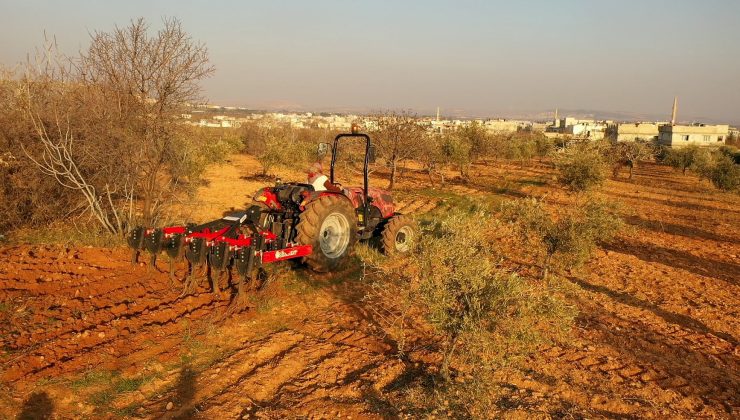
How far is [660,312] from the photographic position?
6547 millimetres

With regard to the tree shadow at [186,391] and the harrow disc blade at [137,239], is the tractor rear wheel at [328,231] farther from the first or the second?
A: the tree shadow at [186,391]

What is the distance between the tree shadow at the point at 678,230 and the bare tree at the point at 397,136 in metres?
7.94

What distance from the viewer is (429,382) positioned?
4.20 metres

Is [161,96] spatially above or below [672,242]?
above

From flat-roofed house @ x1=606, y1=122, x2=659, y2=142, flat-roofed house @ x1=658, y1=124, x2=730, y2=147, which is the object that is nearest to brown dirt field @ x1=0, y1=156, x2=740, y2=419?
flat-roofed house @ x1=658, y1=124, x2=730, y2=147

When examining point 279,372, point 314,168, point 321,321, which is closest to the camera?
point 279,372

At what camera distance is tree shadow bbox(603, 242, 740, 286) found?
8797 millimetres

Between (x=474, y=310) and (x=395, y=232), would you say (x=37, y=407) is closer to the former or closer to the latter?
(x=474, y=310)

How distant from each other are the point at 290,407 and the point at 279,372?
0.59 metres

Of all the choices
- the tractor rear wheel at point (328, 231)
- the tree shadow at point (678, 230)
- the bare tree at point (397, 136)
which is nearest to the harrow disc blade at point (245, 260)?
the tractor rear wheel at point (328, 231)

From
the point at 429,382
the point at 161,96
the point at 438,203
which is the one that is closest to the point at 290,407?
the point at 429,382

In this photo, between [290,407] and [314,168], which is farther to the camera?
[314,168]

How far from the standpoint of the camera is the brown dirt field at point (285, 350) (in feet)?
12.7

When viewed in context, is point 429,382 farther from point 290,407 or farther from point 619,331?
point 619,331
